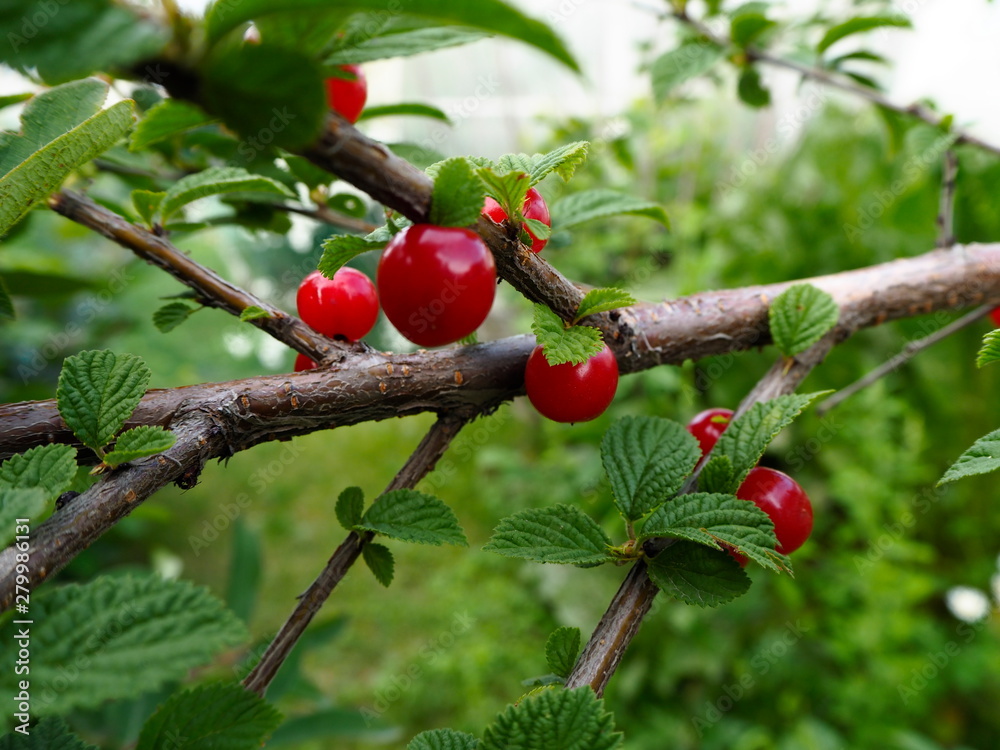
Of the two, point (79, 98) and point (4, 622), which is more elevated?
point (79, 98)

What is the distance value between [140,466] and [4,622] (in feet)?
0.35

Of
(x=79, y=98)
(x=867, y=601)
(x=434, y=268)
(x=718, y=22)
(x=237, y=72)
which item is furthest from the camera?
(x=867, y=601)

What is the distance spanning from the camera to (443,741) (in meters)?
0.40

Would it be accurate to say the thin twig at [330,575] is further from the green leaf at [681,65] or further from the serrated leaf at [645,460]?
the green leaf at [681,65]

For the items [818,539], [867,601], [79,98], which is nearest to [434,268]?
[79,98]

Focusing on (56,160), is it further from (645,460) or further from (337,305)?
(645,460)

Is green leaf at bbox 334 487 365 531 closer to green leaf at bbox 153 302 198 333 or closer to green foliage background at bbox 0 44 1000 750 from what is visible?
green leaf at bbox 153 302 198 333

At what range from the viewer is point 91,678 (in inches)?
12.9

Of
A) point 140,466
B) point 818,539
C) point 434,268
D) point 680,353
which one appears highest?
point 434,268

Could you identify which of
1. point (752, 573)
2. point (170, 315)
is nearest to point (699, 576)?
point (170, 315)

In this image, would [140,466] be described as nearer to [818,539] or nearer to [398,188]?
[398,188]

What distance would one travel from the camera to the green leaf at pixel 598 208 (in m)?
0.71

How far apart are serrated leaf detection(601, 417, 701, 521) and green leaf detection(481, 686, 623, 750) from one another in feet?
0.53

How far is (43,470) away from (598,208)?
22.3 inches
